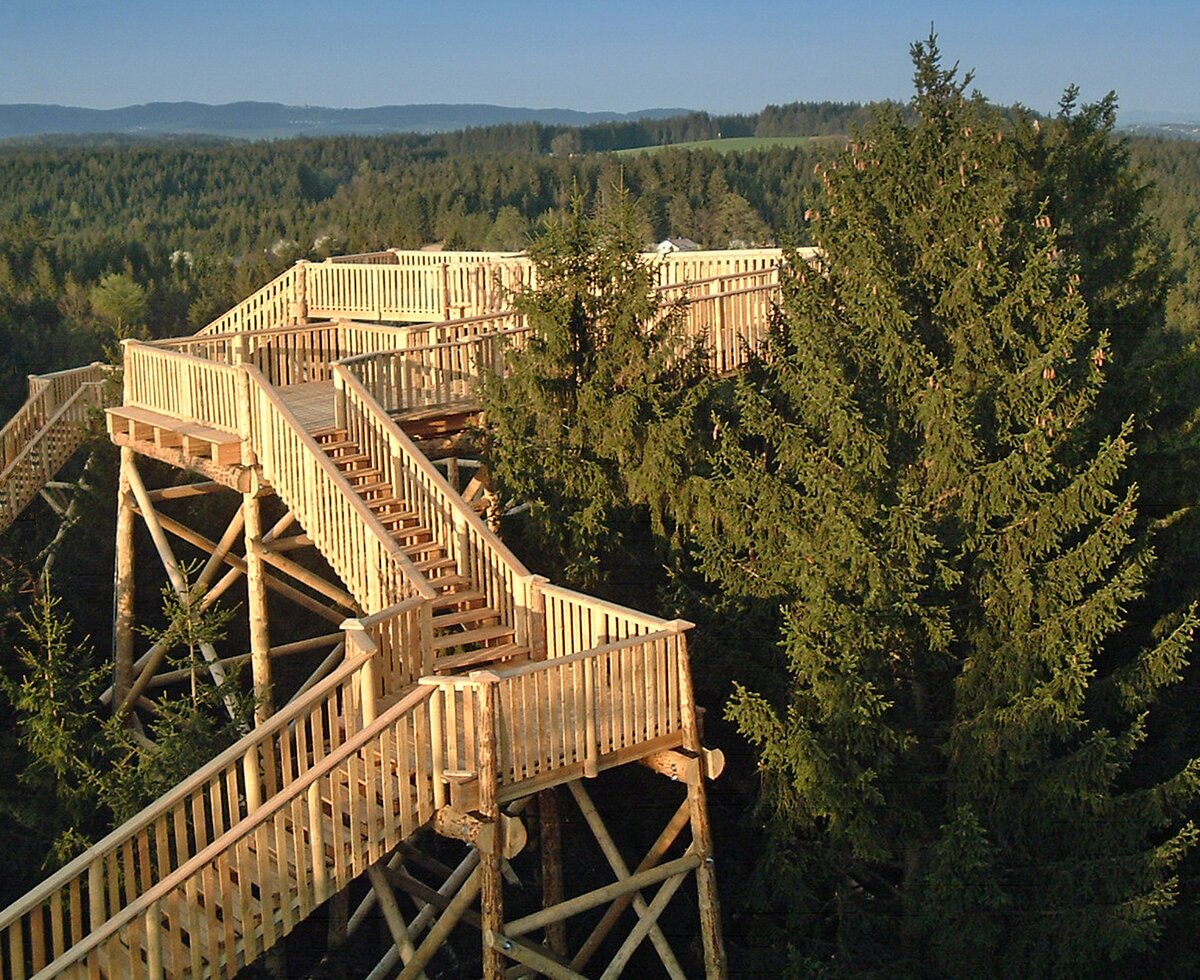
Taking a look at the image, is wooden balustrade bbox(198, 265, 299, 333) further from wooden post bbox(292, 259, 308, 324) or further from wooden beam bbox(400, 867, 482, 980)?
wooden beam bbox(400, 867, 482, 980)

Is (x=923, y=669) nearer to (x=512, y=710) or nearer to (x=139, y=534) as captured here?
(x=512, y=710)

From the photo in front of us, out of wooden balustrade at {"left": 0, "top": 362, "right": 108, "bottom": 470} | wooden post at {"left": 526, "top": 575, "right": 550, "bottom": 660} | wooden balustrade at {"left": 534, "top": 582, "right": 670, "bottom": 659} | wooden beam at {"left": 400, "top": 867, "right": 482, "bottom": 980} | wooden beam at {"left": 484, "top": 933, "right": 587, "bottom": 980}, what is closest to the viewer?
wooden beam at {"left": 484, "top": 933, "right": 587, "bottom": 980}

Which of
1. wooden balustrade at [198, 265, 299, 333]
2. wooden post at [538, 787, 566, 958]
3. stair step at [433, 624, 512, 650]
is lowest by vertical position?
wooden post at [538, 787, 566, 958]

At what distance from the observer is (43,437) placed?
22.1 metres

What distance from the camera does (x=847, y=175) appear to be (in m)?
16.5

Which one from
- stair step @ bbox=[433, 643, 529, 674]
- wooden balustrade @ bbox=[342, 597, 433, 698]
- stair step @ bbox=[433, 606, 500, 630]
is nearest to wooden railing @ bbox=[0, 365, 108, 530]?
stair step @ bbox=[433, 606, 500, 630]

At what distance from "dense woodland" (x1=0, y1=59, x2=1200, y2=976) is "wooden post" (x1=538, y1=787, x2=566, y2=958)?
5.38ft

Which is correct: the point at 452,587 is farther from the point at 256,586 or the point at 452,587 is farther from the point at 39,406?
the point at 39,406

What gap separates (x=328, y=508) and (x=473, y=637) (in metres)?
2.20

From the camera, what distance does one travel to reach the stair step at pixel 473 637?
12805mm

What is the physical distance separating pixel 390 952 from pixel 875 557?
223 inches

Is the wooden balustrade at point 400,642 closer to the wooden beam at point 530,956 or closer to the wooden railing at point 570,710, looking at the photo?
the wooden railing at point 570,710

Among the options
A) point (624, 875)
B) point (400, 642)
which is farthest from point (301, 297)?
point (624, 875)

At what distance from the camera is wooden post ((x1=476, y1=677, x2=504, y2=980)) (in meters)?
10.7
